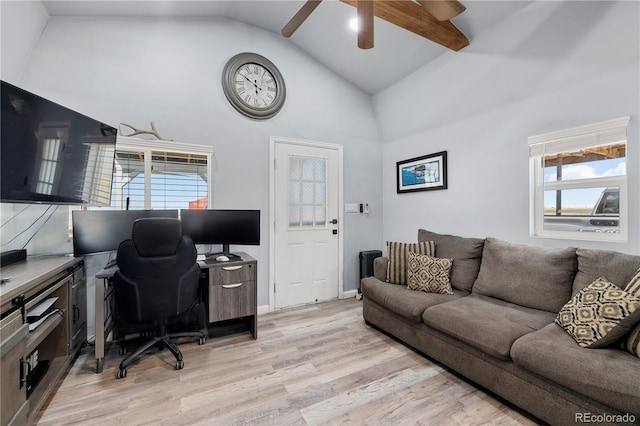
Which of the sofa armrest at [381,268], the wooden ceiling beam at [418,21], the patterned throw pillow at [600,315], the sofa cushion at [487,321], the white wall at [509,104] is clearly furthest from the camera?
the sofa armrest at [381,268]

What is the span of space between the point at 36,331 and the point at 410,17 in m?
3.46

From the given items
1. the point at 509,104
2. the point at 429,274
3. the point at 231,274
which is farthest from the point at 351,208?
the point at 509,104

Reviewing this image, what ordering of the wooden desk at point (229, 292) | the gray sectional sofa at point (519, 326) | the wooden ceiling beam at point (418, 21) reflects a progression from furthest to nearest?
the wooden desk at point (229, 292) < the wooden ceiling beam at point (418, 21) < the gray sectional sofa at point (519, 326)

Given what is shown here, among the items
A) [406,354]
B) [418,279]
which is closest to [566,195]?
[418,279]

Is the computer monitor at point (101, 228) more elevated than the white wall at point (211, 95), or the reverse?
the white wall at point (211, 95)

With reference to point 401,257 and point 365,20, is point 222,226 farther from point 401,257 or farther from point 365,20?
point 365,20

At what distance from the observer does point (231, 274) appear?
103 inches

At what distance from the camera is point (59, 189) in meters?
2.10

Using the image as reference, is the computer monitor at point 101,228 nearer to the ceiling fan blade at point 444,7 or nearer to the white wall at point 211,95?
the white wall at point 211,95

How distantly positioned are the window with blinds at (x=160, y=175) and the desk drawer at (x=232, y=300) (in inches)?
37.3

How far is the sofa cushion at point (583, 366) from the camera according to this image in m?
1.29

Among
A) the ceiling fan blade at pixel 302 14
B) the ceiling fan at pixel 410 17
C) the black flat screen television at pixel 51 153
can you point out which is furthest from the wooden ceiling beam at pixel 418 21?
the black flat screen television at pixel 51 153

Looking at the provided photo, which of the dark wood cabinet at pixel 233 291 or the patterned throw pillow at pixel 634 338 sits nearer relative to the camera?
the patterned throw pillow at pixel 634 338

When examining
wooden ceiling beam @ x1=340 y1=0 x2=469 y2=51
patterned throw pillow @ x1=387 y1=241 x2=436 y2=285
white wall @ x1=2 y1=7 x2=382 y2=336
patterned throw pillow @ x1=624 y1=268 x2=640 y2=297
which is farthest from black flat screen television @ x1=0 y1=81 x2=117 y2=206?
patterned throw pillow @ x1=624 y1=268 x2=640 y2=297
